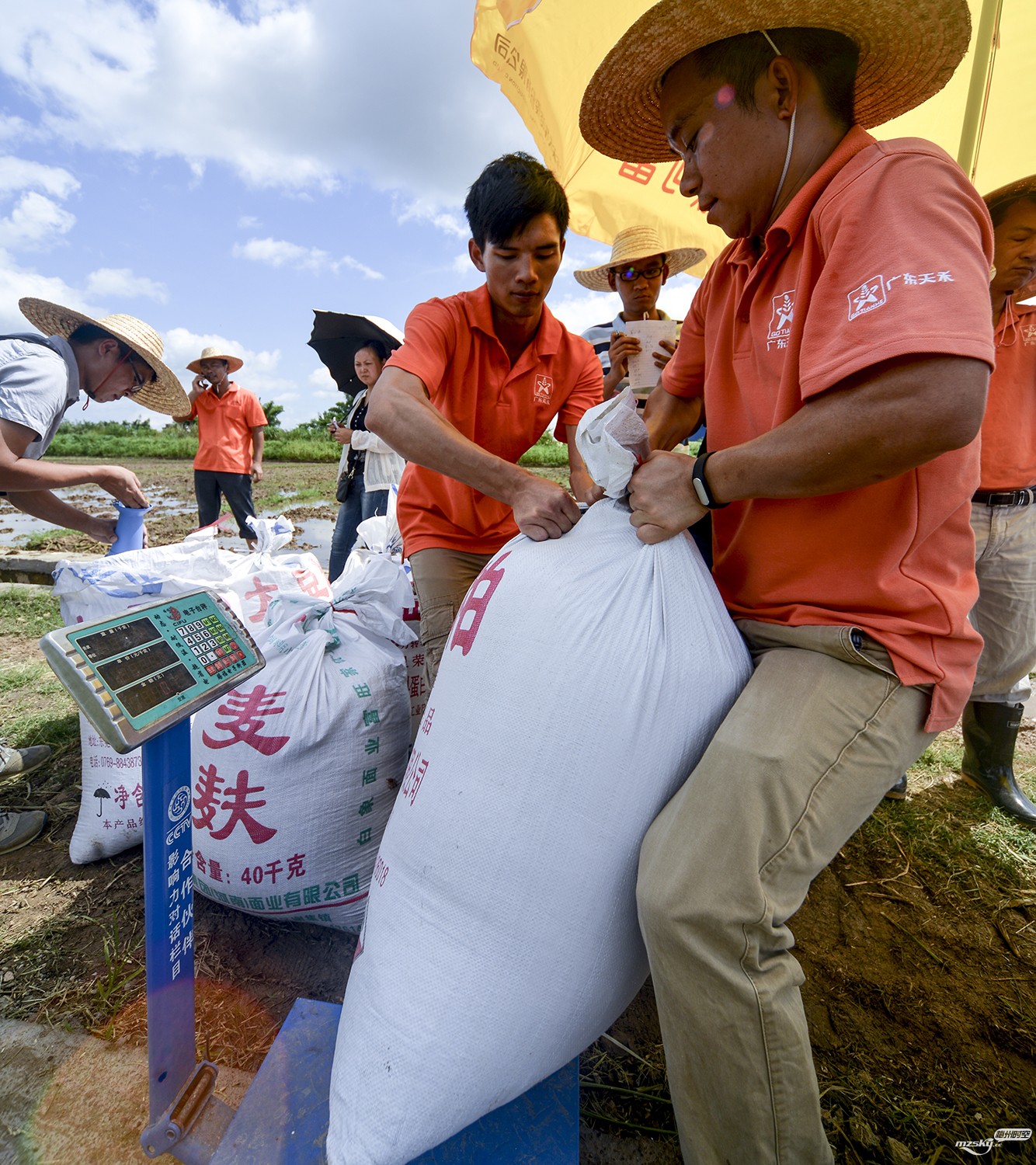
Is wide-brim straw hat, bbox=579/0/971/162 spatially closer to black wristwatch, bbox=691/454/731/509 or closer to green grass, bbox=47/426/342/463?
black wristwatch, bbox=691/454/731/509

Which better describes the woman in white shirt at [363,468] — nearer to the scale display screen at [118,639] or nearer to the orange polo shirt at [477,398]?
the orange polo shirt at [477,398]

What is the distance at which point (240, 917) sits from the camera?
70.6 inches

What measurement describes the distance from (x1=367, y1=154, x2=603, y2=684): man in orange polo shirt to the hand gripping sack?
2.15 feet

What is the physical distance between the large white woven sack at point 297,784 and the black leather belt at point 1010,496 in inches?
84.0

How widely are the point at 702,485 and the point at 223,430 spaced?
5472mm

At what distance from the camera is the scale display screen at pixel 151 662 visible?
0.83 meters

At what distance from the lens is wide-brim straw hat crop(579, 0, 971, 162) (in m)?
1.03

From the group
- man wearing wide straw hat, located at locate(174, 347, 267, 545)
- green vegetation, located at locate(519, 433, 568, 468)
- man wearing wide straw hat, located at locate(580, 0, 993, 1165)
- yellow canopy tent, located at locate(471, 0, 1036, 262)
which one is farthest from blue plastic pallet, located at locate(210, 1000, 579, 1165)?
green vegetation, located at locate(519, 433, 568, 468)

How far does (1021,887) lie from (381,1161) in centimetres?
201

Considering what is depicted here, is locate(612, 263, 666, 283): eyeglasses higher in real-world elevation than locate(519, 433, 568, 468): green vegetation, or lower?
lower


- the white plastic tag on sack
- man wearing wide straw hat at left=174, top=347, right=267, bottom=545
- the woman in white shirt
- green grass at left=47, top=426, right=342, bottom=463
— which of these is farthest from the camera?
green grass at left=47, top=426, right=342, bottom=463

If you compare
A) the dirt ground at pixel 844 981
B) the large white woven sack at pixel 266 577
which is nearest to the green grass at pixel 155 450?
the large white woven sack at pixel 266 577

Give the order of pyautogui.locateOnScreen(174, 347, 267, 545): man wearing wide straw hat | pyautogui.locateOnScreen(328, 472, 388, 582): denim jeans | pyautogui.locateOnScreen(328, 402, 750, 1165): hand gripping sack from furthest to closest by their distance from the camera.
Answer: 1. pyautogui.locateOnScreen(174, 347, 267, 545): man wearing wide straw hat
2. pyautogui.locateOnScreen(328, 472, 388, 582): denim jeans
3. pyautogui.locateOnScreen(328, 402, 750, 1165): hand gripping sack

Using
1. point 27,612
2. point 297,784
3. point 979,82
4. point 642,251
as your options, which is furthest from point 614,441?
point 27,612
